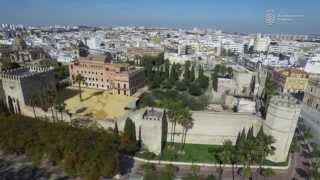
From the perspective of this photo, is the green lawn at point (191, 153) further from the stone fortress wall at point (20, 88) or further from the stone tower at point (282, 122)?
the stone fortress wall at point (20, 88)

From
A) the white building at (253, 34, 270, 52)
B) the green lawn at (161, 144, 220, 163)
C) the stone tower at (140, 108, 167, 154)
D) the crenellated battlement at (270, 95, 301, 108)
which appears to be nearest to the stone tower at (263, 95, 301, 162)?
the crenellated battlement at (270, 95, 301, 108)

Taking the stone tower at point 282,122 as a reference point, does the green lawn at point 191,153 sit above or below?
below

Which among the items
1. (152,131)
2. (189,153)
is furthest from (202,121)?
(152,131)

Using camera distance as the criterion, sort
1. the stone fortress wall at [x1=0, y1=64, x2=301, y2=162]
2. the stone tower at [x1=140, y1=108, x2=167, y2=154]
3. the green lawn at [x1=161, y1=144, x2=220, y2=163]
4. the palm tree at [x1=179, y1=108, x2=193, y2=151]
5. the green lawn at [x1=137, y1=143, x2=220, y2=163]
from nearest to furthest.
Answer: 1. the stone fortress wall at [x1=0, y1=64, x2=301, y2=162]
2. the stone tower at [x1=140, y1=108, x2=167, y2=154]
3. the green lawn at [x1=137, y1=143, x2=220, y2=163]
4. the green lawn at [x1=161, y1=144, x2=220, y2=163]
5. the palm tree at [x1=179, y1=108, x2=193, y2=151]

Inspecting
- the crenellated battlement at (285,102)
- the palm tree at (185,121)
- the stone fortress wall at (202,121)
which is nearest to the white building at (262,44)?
the stone fortress wall at (202,121)

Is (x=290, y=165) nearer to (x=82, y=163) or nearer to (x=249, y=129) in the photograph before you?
(x=249, y=129)

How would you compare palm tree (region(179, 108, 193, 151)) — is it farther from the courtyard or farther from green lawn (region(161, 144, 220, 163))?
the courtyard
